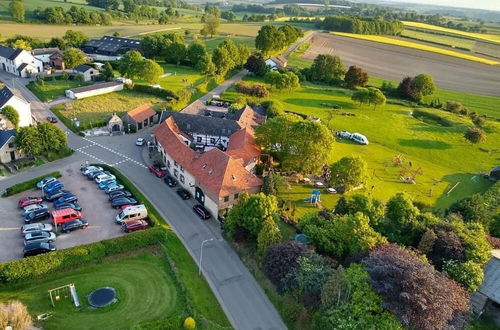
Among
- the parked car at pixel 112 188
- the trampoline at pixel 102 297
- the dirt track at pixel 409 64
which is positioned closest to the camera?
the trampoline at pixel 102 297

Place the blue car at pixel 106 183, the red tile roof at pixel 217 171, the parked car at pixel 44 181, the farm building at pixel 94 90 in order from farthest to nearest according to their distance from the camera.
Result: the farm building at pixel 94 90 → the blue car at pixel 106 183 → the parked car at pixel 44 181 → the red tile roof at pixel 217 171

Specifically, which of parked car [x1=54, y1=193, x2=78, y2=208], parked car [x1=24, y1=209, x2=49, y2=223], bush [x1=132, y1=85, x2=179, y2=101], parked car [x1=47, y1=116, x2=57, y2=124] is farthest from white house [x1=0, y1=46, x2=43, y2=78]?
parked car [x1=24, y1=209, x2=49, y2=223]

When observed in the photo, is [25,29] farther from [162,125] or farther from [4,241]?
[4,241]

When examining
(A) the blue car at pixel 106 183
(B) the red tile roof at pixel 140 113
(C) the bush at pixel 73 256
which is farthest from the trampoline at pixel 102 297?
(B) the red tile roof at pixel 140 113

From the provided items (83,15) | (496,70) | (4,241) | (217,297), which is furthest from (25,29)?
(496,70)

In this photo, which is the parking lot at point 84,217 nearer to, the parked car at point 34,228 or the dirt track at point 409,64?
the parked car at point 34,228

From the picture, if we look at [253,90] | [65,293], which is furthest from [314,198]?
[253,90]
